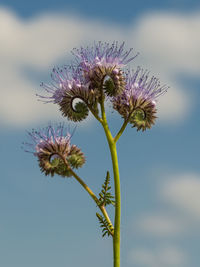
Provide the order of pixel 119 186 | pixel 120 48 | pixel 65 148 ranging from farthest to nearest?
pixel 120 48, pixel 65 148, pixel 119 186

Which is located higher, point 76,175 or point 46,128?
point 46,128

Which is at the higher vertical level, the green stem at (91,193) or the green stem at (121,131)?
the green stem at (121,131)

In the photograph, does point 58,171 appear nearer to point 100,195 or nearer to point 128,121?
point 100,195

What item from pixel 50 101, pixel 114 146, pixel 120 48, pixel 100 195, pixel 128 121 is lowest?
pixel 100 195

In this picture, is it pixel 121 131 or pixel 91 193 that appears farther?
pixel 121 131

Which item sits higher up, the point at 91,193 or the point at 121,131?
the point at 121,131

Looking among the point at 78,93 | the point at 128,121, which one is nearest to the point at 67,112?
the point at 78,93

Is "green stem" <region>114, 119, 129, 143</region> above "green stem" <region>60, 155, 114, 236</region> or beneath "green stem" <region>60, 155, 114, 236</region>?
above

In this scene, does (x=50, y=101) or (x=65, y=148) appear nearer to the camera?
(x=65, y=148)

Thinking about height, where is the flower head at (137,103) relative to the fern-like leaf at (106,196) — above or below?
above

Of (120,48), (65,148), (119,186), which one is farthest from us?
(120,48)

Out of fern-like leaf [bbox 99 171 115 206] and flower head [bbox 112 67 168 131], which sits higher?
flower head [bbox 112 67 168 131]
